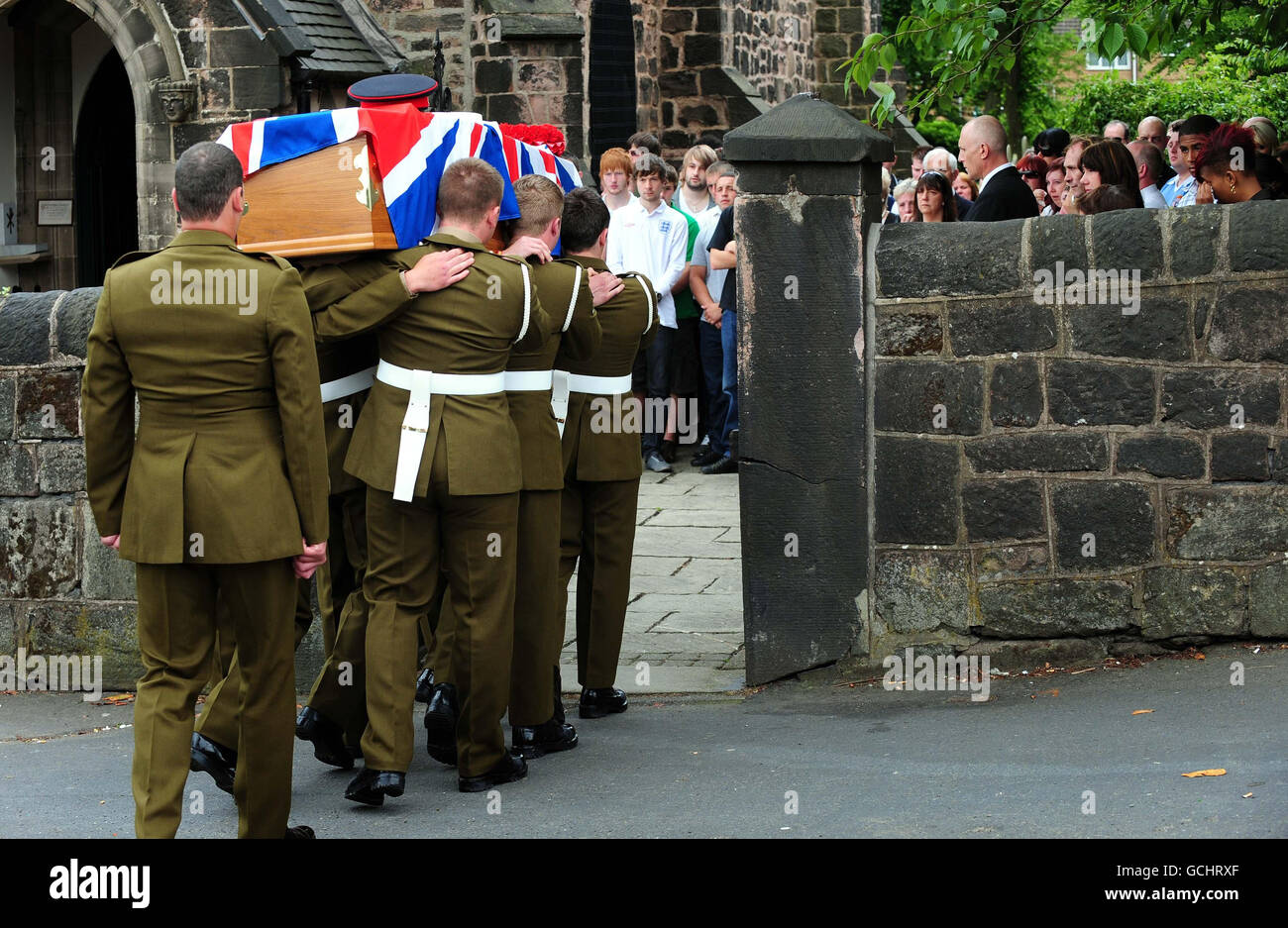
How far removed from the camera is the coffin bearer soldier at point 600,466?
21.0 ft

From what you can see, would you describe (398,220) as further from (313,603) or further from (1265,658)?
(1265,658)

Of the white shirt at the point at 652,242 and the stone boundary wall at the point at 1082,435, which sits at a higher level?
the white shirt at the point at 652,242

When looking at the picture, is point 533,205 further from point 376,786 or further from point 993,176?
point 993,176

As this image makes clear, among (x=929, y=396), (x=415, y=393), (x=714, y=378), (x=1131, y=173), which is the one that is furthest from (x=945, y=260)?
(x=714, y=378)

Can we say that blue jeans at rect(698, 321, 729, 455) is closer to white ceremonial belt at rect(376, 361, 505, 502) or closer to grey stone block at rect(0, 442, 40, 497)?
grey stone block at rect(0, 442, 40, 497)

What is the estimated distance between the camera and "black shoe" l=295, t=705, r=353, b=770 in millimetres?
5883

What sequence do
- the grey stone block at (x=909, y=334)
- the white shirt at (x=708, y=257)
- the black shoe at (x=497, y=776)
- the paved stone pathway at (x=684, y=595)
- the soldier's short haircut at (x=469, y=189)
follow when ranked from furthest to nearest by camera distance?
the white shirt at (x=708, y=257) → the paved stone pathway at (x=684, y=595) → the grey stone block at (x=909, y=334) → the black shoe at (x=497, y=776) → the soldier's short haircut at (x=469, y=189)

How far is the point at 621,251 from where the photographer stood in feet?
38.9

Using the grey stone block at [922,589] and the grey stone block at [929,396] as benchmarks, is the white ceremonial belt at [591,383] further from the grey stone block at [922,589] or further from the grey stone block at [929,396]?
the grey stone block at [922,589]

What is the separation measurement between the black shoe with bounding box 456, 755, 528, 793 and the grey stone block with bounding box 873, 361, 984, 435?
6.82 feet

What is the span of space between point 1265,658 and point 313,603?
375 centimetres

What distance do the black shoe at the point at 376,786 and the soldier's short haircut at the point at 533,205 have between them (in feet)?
6.15

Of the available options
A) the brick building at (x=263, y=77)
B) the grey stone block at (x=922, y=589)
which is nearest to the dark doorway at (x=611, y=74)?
the brick building at (x=263, y=77)

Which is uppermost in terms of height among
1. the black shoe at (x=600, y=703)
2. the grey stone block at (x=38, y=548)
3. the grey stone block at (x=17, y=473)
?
the grey stone block at (x=17, y=473)
